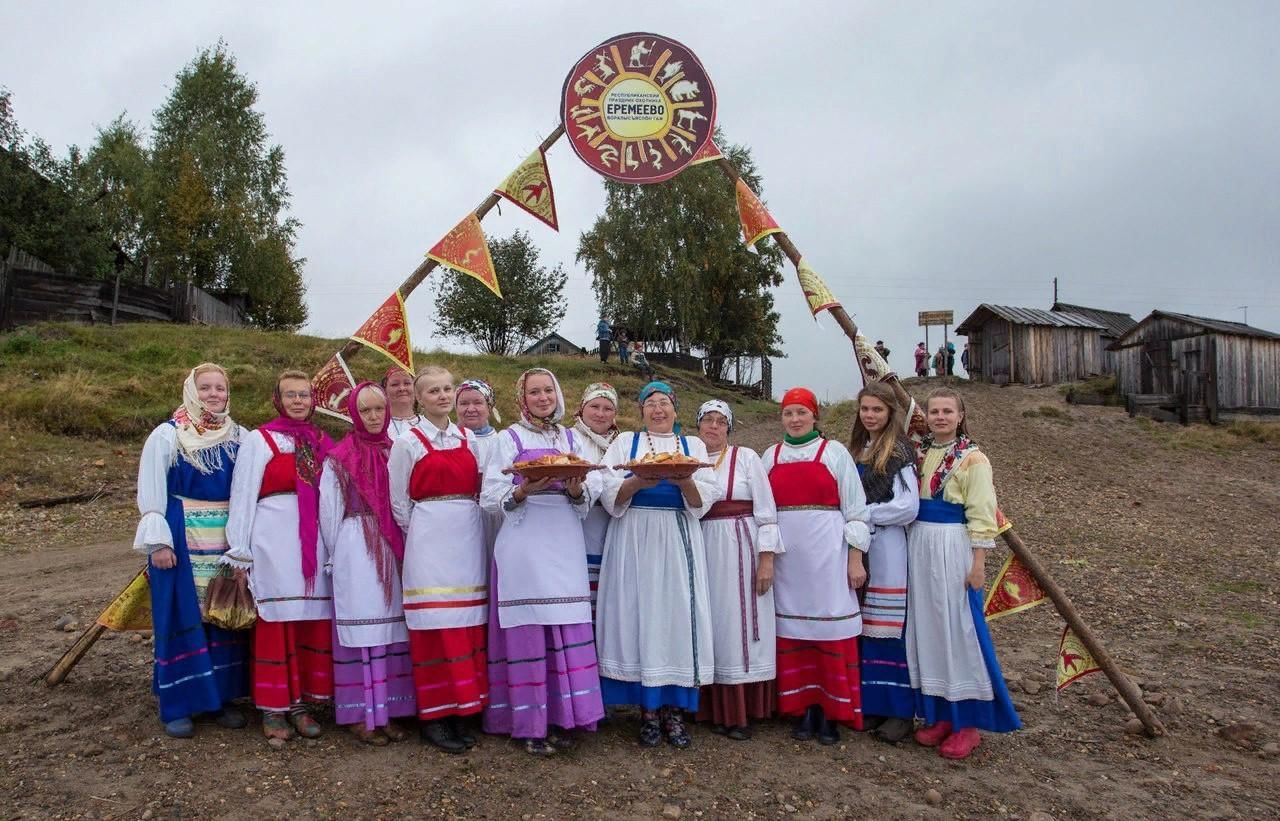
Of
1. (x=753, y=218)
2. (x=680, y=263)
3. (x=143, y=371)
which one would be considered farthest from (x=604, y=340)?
(x=753, y=218)

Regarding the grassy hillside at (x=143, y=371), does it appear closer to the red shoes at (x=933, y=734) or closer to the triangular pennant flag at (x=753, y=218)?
the triangular pennant flag at (x=753, y=218)

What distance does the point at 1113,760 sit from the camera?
3846 mm

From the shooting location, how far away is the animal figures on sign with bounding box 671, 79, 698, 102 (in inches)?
194

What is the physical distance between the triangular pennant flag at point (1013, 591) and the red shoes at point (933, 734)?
0.72m

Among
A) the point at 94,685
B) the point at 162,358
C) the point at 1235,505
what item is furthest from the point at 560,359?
the point at 94,685

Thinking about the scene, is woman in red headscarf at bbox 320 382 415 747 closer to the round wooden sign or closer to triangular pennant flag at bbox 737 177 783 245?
the round wooden sign

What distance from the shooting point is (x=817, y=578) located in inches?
154

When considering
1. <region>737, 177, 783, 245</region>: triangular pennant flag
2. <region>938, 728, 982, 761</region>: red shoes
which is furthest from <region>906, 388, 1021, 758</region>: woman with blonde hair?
<region>737, 177, 783, 245</region>: triangular pennant flag

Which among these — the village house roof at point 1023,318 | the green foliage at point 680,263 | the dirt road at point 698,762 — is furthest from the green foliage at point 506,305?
the dirt road at point 698,762

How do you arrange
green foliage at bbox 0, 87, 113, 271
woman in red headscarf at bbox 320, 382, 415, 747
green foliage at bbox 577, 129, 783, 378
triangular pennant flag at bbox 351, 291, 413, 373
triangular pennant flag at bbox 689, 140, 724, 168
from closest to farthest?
woman in red headscarf at bbox 320, 382, 415, 747, triangular pennant flag at bbox 351, 291, 413, 373, triangular pennant flag at bbox 689, 140, 724, 168, green foliage at bbox 0, 87, 113, 271, green foliage at bbox 577, 129, 783, 378

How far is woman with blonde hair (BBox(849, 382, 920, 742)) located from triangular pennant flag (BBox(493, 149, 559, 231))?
249 centimetres

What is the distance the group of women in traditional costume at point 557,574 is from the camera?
3691 millimetres

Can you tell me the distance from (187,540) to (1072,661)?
14.8 ft

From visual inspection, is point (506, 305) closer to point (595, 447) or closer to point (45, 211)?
point (45, 211)
